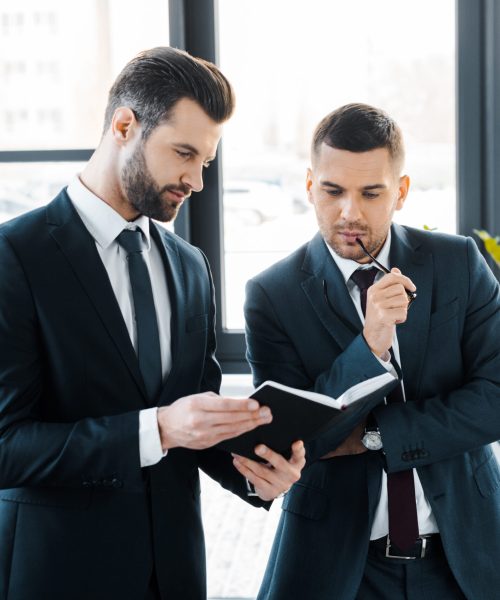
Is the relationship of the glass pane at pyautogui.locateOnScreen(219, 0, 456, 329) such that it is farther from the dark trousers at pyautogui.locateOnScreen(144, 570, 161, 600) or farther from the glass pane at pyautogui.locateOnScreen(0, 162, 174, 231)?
the dark trousers at pyautogui.locateOnScreen(144, 570, 161, 600)

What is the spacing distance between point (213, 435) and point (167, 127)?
62 centimetres

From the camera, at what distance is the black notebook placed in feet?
4.29

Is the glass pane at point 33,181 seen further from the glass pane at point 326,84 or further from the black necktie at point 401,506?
the black necktie at point 401,506

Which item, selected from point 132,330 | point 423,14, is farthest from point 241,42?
point 132,330

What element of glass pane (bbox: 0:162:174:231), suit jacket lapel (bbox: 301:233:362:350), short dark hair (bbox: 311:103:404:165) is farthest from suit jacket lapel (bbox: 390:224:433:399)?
glass pane (bbox: 0:162:174:231)

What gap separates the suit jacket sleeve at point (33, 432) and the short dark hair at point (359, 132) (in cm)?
73

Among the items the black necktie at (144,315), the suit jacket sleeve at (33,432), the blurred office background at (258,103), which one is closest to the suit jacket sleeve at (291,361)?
the black necktie at (144,315)

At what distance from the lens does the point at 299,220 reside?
Result: 120 inches

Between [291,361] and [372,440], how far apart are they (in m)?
0.24

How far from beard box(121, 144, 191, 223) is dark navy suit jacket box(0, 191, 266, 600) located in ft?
0.39

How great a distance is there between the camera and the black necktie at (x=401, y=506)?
1603mm

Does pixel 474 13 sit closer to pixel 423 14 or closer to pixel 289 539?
pixel 423 14

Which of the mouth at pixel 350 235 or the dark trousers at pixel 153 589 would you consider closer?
the dark trousers at pixel 153 589

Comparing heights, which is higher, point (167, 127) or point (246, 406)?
point (167, 127)
